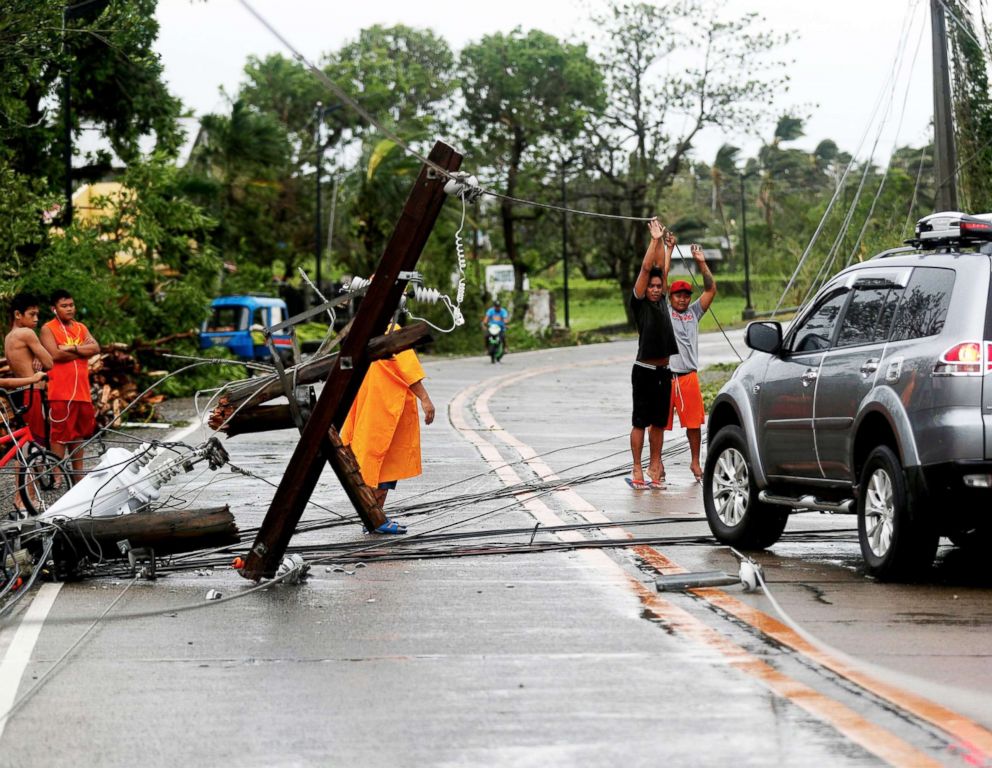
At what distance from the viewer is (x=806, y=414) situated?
944cm

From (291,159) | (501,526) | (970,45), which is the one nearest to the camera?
(501,526)

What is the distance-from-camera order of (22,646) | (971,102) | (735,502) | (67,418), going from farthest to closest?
(971,102)
(67,418)
(735,502)
(22,646)

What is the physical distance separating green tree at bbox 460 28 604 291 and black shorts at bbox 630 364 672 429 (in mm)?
57356

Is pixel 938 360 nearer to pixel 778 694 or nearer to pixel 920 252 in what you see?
pixel 920 252

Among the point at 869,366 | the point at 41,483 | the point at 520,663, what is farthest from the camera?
the point at 41,483

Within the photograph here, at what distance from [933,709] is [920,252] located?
4202 mm

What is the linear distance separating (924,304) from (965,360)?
0.61 metres

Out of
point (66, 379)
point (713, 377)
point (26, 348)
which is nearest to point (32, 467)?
point (26, 348)

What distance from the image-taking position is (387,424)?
11.0 metres

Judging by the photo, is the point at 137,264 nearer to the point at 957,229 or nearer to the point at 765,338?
the point at 765,338

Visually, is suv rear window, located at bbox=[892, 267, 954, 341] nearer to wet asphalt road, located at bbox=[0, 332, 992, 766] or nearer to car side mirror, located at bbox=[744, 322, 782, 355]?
car side mirror, located at bbox=[744, 322, 782, 355]

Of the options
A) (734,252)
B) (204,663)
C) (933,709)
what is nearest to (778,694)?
(933,709)

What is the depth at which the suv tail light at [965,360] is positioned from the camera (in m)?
7.96

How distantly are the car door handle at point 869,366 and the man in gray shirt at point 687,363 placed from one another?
5479 millimetres
